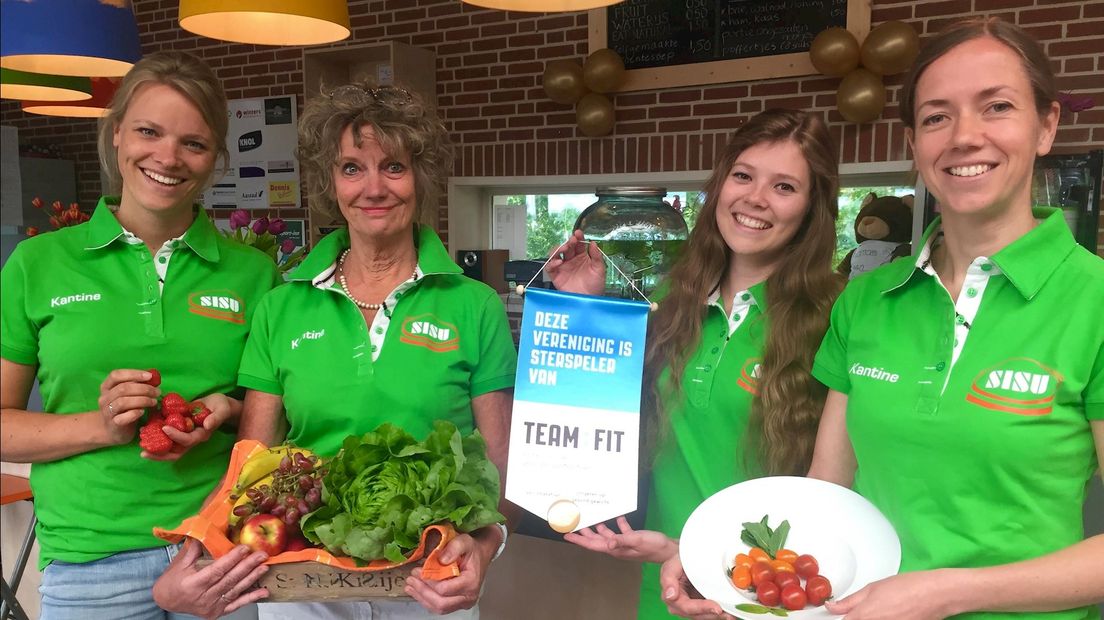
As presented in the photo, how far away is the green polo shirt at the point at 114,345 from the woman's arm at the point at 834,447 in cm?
96

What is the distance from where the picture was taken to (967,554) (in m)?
0.97

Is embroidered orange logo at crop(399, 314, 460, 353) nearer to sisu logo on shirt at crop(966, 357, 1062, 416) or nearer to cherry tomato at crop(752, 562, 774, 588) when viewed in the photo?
cherry tomato at crop(752, 562, 774, 588)

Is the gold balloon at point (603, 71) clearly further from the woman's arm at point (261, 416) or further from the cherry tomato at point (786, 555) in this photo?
the cherry tomato at point (786, 555)

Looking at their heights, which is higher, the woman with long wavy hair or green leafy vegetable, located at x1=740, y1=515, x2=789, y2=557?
the woman with long wavy hair

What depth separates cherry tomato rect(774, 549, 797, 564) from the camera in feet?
3.54

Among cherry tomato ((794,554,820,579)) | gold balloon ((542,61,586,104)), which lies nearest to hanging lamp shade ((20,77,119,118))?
cherry tomato ((794,554,820,579))

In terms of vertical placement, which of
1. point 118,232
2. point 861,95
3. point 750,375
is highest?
point 861,95

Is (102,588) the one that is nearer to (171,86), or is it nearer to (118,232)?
(118,232)

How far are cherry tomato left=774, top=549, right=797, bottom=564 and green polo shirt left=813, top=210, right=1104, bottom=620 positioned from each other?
0.45 ft

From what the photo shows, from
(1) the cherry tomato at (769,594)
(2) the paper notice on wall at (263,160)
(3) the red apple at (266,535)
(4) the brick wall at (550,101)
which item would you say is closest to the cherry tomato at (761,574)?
(1) the cherry tomato at (769,594)

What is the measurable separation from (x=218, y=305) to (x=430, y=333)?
371mm

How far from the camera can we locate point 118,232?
1.26 meters

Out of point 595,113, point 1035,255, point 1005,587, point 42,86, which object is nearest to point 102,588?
point 42,86

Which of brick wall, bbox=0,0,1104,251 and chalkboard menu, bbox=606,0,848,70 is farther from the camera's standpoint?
chalkboard menu, bbox=606,0,848,70
